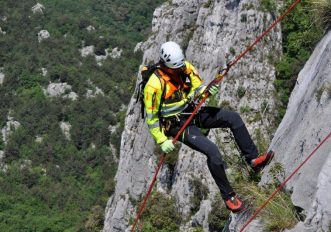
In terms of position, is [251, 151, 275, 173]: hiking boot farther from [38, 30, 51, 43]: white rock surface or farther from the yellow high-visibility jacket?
[38, 30, 51, 43]: white rock surface

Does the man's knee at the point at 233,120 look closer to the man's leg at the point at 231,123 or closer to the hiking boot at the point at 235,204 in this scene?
the man's leg at the point at 231,123

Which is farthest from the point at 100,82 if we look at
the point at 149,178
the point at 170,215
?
the point at 170,215

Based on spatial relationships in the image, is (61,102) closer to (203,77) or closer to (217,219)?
(203,77)

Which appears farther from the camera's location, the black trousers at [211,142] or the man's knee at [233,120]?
the man's knee at [233,120]

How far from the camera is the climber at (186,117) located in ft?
27.3

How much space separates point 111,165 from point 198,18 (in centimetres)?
5895

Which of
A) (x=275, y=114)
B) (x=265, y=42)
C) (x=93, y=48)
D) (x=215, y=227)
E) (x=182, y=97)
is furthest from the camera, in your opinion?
(x=93, y=48)

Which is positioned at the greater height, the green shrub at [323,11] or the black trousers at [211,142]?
the green shrub at [323,11]

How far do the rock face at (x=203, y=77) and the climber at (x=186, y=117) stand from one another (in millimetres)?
9060

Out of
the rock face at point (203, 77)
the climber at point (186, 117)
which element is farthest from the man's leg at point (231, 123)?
the rock face at point (203, 77)

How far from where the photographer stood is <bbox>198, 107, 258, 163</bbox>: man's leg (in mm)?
8672

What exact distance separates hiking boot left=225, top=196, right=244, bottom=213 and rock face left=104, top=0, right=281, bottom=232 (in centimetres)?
946

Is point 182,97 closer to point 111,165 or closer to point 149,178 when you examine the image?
point 149,178

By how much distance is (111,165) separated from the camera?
9025 centimetres
